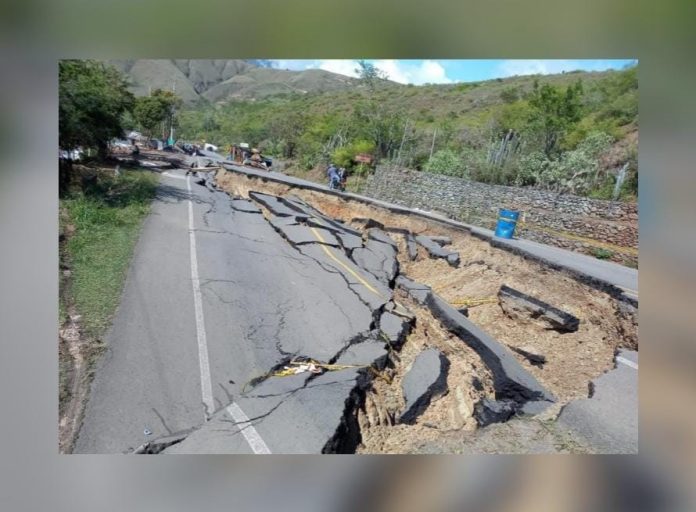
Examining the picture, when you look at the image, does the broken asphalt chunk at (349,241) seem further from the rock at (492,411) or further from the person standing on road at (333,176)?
the rock at (492,411)

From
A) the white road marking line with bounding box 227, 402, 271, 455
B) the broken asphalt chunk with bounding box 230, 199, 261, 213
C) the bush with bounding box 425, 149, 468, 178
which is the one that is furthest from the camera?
the broken asphalt chunk with bounding box 230, 199, 261, 213

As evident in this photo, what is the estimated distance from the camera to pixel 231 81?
2.42 m

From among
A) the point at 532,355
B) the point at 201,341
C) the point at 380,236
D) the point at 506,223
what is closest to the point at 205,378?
the point at 201,341

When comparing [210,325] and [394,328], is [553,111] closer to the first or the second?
[394,328]

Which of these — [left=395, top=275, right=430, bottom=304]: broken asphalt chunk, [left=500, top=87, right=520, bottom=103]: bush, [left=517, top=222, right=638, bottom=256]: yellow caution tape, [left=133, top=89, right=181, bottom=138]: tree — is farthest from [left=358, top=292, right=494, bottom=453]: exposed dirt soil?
[left=133, top=89, right=181, bottom=138]: tree

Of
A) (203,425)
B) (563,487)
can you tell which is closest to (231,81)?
(203,425)

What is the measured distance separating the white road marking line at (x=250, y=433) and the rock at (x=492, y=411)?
4.05ft

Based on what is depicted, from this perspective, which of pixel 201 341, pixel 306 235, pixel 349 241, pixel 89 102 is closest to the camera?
pixel 89 102

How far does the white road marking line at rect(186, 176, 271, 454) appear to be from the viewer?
2270 mm

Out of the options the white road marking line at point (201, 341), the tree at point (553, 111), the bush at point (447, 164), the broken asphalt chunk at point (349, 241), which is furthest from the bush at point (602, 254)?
the white road marking line at point (201, 341)

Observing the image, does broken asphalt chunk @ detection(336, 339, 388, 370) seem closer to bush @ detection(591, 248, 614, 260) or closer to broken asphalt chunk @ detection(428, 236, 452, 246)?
broken asphalt chunk @ detection(428, 236, 452, 246)

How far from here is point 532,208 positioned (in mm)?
2828

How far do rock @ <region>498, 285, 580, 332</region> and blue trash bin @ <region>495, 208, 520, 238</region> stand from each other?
392 millimetres

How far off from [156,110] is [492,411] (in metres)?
2.72
